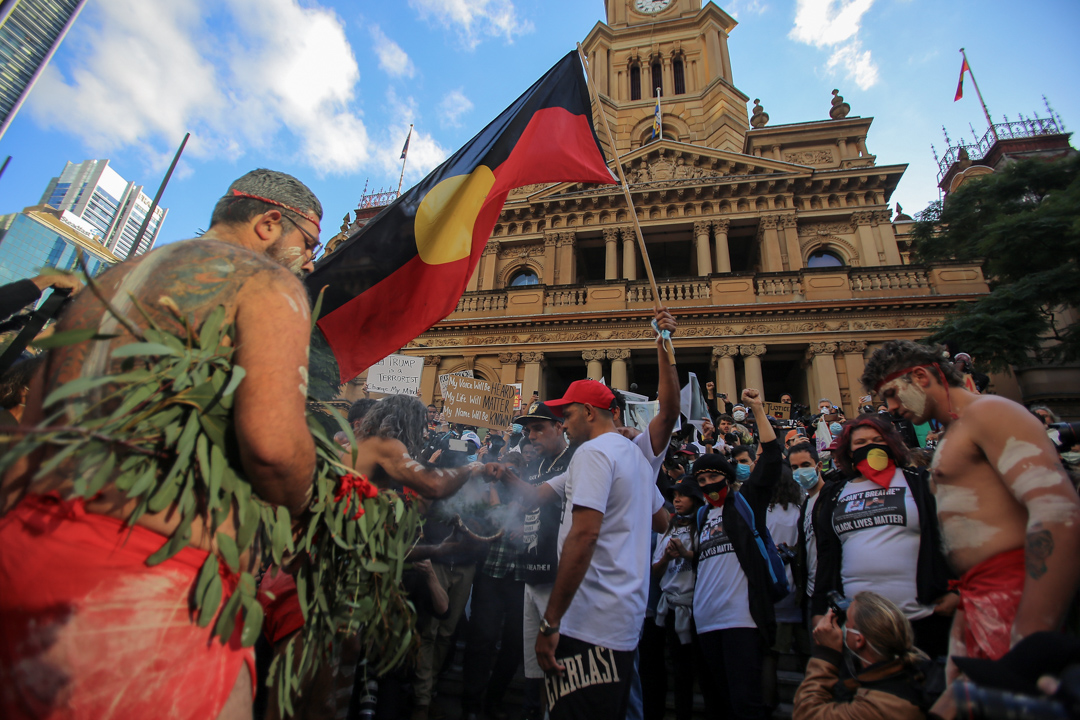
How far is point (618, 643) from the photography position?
2252 millimetres

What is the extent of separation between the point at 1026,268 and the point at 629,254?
12.6m

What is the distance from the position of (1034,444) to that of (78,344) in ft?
9.48

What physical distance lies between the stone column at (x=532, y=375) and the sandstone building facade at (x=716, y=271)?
0.27 feet

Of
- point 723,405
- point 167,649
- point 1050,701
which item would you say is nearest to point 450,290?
point 167,649

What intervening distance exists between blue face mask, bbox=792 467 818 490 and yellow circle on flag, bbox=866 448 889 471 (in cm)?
151

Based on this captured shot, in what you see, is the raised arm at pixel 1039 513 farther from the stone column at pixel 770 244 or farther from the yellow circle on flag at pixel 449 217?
the stone column at pixel 770 244

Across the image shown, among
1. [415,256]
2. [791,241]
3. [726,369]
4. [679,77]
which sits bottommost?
[415,256]

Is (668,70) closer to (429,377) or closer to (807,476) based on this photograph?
(429,377)

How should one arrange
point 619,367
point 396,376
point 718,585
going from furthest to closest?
point 619,367 → point 396,376 → point 718,585

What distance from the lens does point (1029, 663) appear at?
40.8 inches

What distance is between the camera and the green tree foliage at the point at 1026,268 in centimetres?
1318

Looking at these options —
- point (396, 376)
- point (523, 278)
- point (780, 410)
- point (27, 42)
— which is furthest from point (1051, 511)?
point (523, 278)

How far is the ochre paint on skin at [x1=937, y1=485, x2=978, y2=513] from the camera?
1.91 meters

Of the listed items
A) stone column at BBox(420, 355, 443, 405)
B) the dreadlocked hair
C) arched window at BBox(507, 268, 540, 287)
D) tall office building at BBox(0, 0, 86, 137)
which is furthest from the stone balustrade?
the dreadlocked hair
